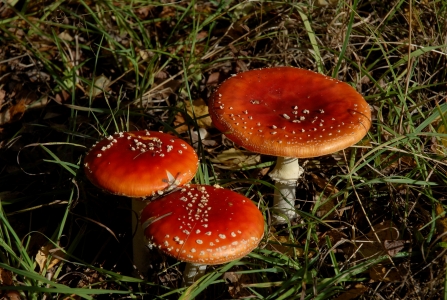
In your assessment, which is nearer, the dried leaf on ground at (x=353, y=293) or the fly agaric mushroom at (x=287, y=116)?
the fly agaric mushroom at (x=287, y=116)

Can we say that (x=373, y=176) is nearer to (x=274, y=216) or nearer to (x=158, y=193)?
(x=274, y=216)

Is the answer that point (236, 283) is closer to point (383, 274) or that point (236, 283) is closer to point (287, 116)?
point (383, 274)

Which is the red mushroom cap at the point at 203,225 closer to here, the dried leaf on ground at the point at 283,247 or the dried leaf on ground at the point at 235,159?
the dried leaf on ground at the point at 283,247

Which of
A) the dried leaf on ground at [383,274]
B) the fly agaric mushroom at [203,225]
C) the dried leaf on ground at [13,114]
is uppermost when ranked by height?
the fly agaric mushroom at [203,225]

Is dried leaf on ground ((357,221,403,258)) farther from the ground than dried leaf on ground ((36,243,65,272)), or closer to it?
closer to it

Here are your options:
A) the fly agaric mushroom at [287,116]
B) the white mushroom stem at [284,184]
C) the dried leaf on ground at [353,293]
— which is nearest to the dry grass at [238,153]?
the dried leaf on ground at [353,293]

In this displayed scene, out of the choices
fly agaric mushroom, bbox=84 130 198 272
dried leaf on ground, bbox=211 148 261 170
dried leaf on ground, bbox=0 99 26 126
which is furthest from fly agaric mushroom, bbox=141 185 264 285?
dried leaf on ground, bbox=0 99 26 126

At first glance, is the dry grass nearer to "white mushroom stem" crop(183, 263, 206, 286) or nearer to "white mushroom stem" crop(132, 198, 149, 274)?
"white mushroom stem" crop(132, 198, 149, 274)
